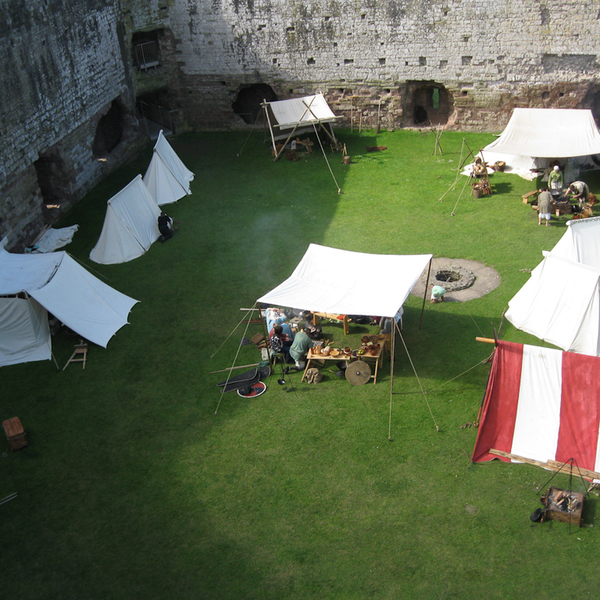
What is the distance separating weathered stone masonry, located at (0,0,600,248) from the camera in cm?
1482

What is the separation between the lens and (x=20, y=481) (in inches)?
349

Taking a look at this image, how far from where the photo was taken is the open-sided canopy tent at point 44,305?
433 inches

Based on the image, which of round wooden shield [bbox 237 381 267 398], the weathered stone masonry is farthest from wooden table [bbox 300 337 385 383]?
the weathered stone masonry

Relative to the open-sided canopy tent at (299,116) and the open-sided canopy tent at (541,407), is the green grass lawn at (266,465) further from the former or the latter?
the open-sided canopy tent at (299,116)

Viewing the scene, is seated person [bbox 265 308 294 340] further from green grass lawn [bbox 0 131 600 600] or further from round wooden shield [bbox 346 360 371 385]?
round wooden shield [bbox 346 360 371 385]

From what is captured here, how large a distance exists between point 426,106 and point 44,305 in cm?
1393

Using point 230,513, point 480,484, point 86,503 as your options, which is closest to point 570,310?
point 480,484

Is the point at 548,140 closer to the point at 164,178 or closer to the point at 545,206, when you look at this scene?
the point at 545,206

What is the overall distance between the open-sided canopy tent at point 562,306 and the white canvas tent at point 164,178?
9.43 metres

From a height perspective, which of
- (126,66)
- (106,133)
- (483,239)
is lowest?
(483,239)

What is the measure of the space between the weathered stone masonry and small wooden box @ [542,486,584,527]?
11773 mm

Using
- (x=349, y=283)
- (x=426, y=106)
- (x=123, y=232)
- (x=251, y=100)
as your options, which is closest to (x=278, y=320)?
(x=349, y=283)

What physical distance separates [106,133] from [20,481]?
1366cm

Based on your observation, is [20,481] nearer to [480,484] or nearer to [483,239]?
[480,484]
